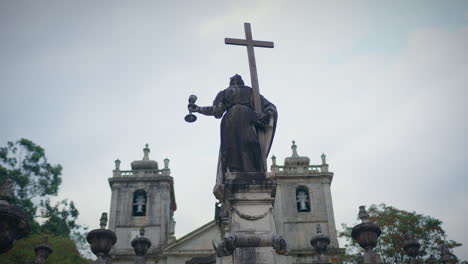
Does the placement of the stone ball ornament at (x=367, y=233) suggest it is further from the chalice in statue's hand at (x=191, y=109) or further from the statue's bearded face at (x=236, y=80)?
the chalice in statue's hand at (x=191, y=109)

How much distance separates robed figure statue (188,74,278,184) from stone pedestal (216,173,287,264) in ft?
1.58

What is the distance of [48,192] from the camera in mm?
31281

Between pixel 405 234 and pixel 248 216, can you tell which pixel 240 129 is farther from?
pixel 405 234

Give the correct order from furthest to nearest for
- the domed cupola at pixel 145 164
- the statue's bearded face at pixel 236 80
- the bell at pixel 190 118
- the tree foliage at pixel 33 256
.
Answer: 1. the domed cupola at pixel 145 164
2. the tree foliage at pixel 33 256
3. the statue's bearded face at pixel 236 80
4. the bell at pixel 190 118

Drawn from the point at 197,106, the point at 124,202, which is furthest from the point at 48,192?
the point at 197,106

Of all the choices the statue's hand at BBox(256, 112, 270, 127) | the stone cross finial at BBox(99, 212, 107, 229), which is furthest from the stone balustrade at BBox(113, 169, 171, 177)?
the statue's hand at BBox(256, 112, 270, 127)

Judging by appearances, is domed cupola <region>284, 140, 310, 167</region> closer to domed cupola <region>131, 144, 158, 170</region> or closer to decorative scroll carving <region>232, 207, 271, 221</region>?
domed cupola <region>131, 144, 158, 170</region>

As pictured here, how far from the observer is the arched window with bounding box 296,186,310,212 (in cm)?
3878

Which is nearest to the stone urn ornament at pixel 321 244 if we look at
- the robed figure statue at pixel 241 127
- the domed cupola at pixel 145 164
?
the robed figure statue at pixel 241 127

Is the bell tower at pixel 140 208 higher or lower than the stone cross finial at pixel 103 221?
higher

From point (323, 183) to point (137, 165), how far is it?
16.4m

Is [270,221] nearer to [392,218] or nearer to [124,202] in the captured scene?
[392,218]

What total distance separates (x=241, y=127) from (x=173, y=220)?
3282cm

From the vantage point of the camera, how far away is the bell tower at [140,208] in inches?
1454
